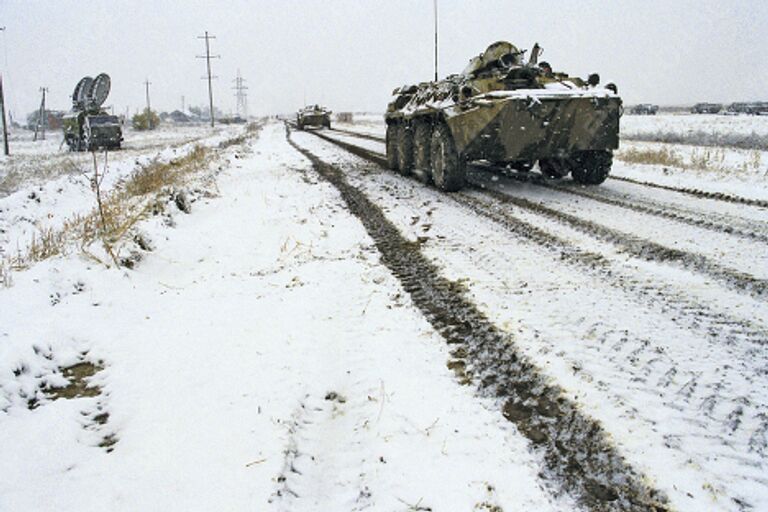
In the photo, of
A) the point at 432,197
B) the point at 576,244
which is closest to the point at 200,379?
the point at 576,244

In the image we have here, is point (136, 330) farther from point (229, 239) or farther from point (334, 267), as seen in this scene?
point (229, 239)

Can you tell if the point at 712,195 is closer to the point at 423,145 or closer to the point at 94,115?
the point at 423,145

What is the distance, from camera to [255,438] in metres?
2.07

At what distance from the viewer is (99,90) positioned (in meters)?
25.8

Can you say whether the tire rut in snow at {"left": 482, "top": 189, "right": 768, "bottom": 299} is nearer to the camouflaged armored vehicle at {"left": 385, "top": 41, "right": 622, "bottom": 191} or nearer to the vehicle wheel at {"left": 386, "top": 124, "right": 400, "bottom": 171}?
the camouflaged armored vehicle at {"left": 385, "top": 41, "right": 622, "bottom": 191}

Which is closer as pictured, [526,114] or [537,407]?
[537,407]

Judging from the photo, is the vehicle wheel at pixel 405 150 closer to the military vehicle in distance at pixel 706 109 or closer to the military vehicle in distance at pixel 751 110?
the military vehicle in distance at pixel 751 110

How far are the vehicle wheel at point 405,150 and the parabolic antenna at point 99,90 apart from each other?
2067 centimetres

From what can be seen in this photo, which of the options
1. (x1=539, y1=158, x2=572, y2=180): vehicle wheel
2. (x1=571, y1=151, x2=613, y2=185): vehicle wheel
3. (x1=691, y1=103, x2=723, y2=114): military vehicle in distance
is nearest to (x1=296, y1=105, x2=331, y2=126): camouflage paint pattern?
(x1=539, y1=158, x2=572, y2=180): vehicle wheel

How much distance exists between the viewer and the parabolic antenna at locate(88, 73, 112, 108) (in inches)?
992

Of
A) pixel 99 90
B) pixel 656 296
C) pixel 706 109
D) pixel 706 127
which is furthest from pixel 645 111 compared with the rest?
pixel 656 296

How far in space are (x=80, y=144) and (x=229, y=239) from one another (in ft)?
89.9

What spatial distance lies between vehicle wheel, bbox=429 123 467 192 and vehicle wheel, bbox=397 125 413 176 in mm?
1777

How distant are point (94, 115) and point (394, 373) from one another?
1143 inches
